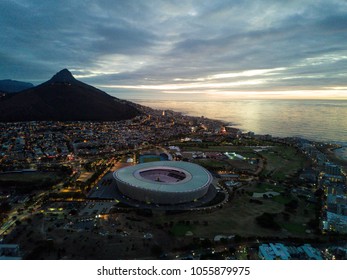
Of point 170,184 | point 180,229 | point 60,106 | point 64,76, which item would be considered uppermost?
point 64,76

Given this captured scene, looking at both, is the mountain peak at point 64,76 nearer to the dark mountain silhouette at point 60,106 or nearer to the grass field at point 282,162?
the dark mountain silhouette at point 60,106

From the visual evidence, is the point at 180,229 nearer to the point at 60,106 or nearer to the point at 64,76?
the point at 60,106

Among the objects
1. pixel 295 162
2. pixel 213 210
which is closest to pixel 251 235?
pixel 213 210

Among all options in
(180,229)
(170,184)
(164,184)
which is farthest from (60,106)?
(180,229)

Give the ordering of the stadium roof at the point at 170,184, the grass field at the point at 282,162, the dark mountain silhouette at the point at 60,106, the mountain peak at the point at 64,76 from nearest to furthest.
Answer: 1. the stadium roof at the point at 170,184
2. the grass field at the point at 282,162
3. the dark mountain silhouette at the point at 60,106
4. the mountain peak at the point at 64,76

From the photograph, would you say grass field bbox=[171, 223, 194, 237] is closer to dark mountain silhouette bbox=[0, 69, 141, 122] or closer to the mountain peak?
dark mountain silhouette bbox=[0, 69, 141, 122]

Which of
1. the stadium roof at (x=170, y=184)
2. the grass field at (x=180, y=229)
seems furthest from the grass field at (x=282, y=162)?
the grass field at (x=180, y=229)
